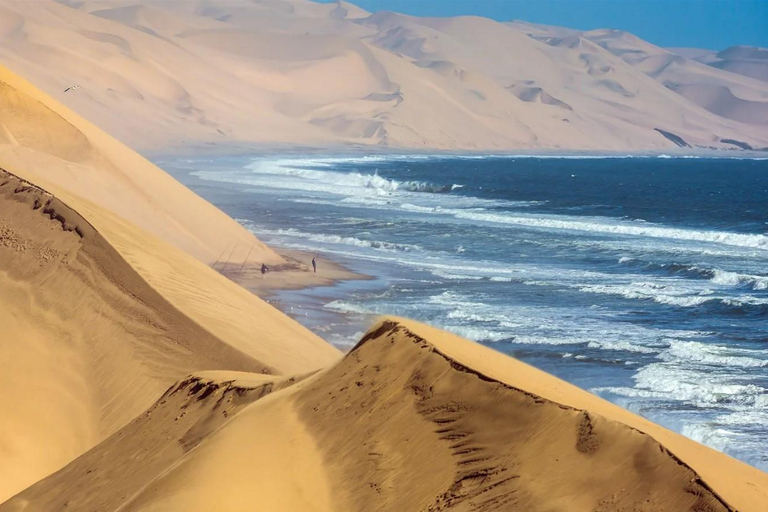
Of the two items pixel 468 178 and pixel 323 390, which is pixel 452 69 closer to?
pixel 468 178

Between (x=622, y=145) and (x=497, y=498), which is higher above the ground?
(x=497, y=498)

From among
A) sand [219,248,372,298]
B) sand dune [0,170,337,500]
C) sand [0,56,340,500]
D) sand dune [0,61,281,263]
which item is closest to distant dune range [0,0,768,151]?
sand dune [0,61,281,263]

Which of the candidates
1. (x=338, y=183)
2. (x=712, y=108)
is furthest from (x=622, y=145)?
(x=338, y=183)

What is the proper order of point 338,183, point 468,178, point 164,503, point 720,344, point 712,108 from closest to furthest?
point 164,503 < point 720,344 < point 338,183 < point 468,178 < point 712,108

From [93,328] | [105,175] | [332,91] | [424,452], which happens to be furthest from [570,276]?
[332,91]

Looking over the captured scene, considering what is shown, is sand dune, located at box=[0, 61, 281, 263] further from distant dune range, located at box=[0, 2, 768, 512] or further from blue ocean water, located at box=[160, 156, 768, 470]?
blue ocean water, located at box=[160, 156, 768, 470]

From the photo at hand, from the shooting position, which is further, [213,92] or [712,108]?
[712,108]

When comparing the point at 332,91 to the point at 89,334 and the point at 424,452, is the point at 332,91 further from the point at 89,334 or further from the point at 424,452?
the point at 424,452
